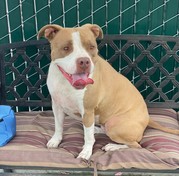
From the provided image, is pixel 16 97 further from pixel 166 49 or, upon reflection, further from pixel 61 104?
pixel 166 49

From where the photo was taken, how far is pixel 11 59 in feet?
11.5

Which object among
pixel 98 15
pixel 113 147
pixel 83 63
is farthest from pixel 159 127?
pixel 98 15

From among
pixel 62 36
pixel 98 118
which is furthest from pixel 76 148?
pixel 62 36

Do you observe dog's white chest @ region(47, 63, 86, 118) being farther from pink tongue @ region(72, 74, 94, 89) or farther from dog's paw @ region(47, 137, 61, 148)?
dog's paw @ region(47, 137, 61, 148)

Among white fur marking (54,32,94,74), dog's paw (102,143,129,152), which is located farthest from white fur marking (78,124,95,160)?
white fur marking (54,32,94,74)

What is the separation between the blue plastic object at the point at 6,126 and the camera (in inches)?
115

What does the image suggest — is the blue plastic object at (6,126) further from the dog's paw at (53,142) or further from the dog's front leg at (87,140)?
the dog's front leg at (87,140)

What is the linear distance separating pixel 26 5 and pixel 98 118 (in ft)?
4.44

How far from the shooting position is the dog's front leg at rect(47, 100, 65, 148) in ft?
9.66

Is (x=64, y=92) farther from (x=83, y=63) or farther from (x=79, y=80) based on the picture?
(x=83, y=63)

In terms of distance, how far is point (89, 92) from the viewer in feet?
8.91

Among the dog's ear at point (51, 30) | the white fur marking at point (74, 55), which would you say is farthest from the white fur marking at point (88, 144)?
the dog's ear at point (51, 30)

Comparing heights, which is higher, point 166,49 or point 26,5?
point 26,5

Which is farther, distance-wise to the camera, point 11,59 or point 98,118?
point 11,59
